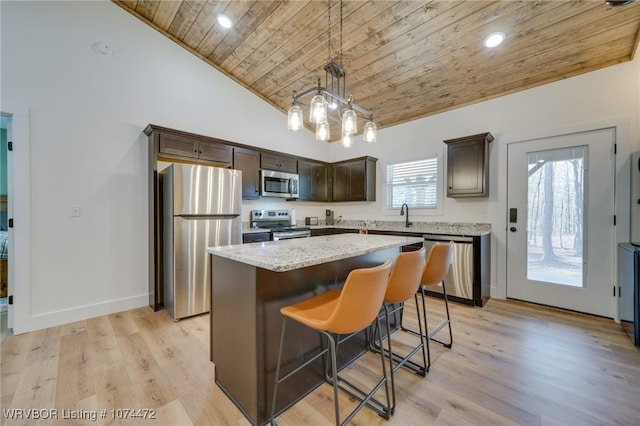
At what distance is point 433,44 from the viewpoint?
281 cm

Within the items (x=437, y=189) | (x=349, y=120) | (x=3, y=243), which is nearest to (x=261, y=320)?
(x=349, y=120)

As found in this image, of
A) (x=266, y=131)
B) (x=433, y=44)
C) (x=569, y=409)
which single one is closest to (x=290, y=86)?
(x=266, y=131)

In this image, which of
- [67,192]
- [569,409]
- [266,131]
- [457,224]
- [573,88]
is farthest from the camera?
[266,131]

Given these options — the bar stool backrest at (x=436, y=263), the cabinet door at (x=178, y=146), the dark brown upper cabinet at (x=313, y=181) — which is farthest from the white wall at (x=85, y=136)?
the bar stool backrest at (x=436, y=263)

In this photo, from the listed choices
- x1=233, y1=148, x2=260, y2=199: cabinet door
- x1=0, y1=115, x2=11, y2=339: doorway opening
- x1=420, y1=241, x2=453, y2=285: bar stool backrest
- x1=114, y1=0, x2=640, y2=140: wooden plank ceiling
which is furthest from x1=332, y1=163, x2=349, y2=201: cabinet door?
x1=0, y1=115, x2=11, y2=339: doorway opening

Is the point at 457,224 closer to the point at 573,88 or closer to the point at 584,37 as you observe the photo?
the point at 573,88

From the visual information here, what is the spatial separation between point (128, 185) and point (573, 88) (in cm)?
549

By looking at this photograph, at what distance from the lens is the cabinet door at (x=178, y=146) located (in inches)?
120

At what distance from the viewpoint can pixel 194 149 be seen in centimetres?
329

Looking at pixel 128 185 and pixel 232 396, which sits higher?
pixel 128 185

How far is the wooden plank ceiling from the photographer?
2387 millimetres

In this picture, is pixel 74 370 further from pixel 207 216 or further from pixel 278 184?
pixel 278 184

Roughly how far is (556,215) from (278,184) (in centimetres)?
385

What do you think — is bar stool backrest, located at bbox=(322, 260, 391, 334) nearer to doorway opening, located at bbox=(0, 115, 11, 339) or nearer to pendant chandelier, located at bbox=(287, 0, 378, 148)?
pendant chandelier, located at bbox=(287, 0, 378, 148)
